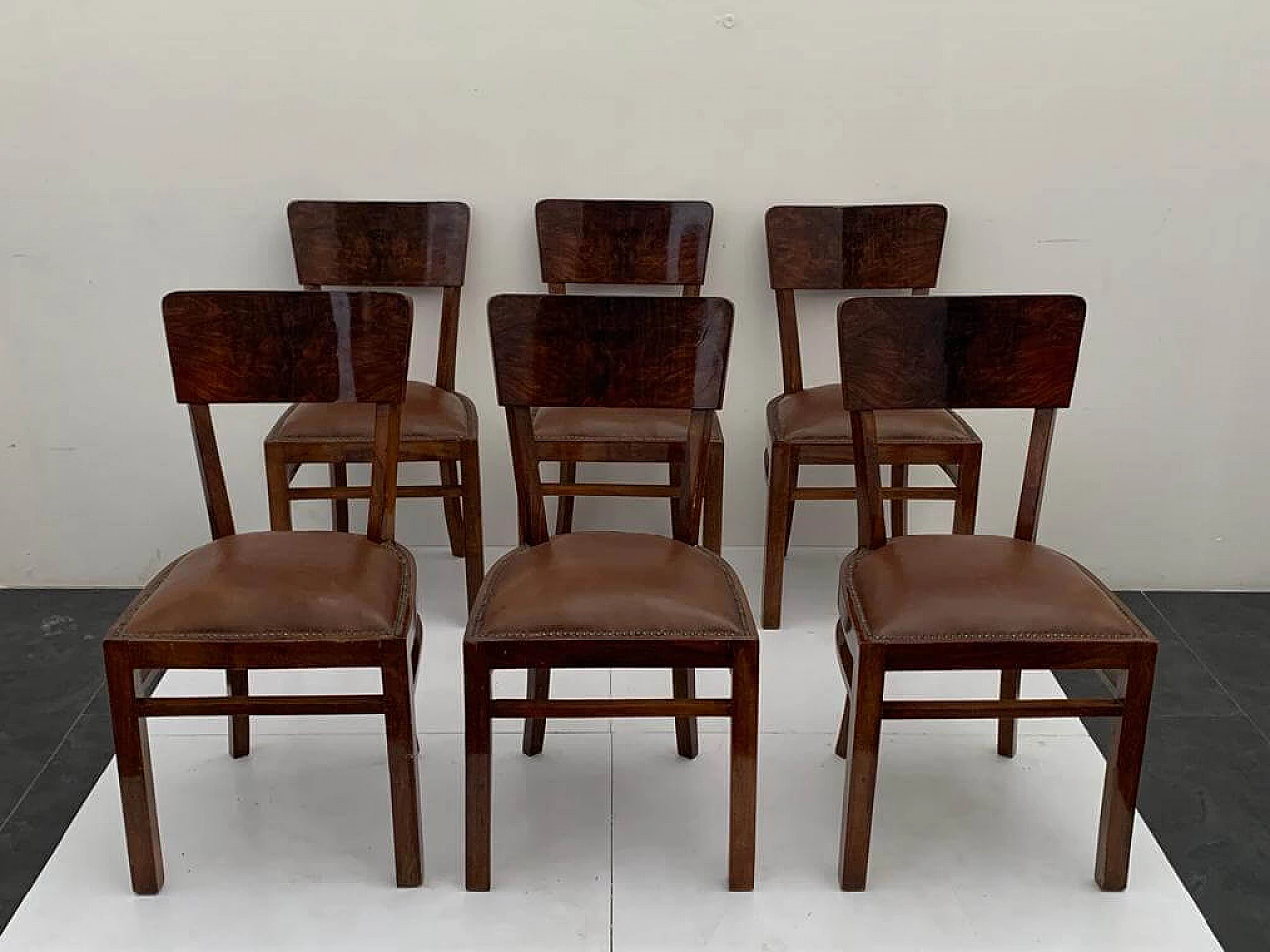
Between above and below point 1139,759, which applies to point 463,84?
above

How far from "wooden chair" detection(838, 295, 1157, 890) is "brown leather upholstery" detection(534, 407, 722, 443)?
0.71 meters

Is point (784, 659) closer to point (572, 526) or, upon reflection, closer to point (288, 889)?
point (572, 526)

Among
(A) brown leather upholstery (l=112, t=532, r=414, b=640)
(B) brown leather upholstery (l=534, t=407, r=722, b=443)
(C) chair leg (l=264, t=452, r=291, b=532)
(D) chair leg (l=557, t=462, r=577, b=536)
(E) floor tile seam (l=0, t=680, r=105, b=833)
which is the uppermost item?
(B) brown leather upholstery (l=534, t=407, r=722, b=443)

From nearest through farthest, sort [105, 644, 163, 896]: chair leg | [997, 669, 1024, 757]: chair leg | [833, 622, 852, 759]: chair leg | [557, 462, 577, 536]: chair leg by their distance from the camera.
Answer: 1. [105, 644, 163, 896]: chair leg
2. [833, 622, 852, 759]: chair leg
3. [997, 669, 1024, 757]: chair leg
4. [557, 462, 577, 536]: chair leg

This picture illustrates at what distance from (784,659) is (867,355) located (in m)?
1.00

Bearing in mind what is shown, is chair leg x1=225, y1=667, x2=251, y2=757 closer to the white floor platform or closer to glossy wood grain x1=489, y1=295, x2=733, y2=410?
the white floor platform

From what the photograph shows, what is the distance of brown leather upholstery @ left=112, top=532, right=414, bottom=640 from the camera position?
218 cm

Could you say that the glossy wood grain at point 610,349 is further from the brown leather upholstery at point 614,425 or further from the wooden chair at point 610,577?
the brown leather upholstery at point 614,425

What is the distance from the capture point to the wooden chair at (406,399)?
3025mm

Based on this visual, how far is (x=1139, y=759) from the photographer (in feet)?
7.38

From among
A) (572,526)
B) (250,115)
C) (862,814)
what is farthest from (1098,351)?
(250,115)

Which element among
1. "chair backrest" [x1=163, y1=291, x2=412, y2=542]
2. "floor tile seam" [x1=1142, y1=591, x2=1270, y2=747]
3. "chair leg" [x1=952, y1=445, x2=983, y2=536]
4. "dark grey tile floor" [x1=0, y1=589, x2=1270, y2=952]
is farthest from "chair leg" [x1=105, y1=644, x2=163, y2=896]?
"floor tile seam" [x1=1142, y1=591, x2=1270, y2=747]

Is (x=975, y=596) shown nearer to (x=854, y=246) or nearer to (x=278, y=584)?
(x=278, y=584)

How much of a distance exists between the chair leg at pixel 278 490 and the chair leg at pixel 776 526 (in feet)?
3.64
